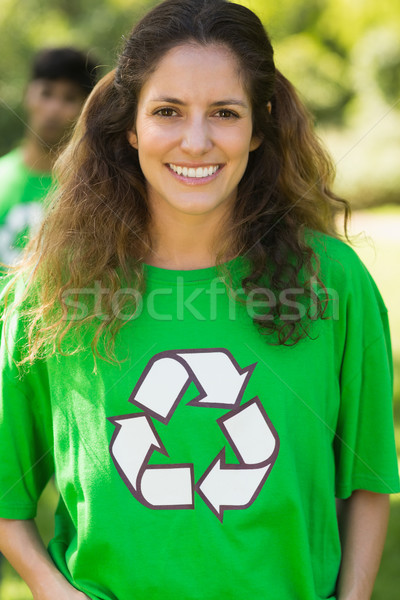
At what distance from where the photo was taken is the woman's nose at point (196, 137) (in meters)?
1.93

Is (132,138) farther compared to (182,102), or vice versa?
(132,138)

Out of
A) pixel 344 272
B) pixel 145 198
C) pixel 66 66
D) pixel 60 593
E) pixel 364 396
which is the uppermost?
pixel 66 66

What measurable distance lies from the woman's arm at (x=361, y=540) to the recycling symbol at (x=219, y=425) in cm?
35

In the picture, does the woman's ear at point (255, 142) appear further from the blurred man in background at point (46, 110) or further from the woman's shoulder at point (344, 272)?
the blurred man in background at point (46, 110)

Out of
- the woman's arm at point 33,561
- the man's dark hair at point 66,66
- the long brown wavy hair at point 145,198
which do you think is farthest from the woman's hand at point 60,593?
the man's dark hair at point 66,66

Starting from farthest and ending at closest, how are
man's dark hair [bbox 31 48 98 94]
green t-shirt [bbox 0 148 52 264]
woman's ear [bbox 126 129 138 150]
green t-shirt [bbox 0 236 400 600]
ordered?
man's dark hair [bbox 31 48 98 94] → green t-shirt [bbox 0 148 52 264] → woman's ear [bbox 126 129 138 150] → green t-shirt [bbox 0 236 400 600]

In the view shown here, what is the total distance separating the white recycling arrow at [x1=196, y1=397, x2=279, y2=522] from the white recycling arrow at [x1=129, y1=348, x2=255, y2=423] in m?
0.05

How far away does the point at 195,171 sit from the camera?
6.44 ft

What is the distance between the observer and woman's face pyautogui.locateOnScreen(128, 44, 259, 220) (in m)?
1.94

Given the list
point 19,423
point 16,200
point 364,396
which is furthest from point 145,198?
point 16,200

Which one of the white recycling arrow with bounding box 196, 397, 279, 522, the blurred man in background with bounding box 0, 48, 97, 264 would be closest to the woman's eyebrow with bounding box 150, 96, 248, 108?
the white recycling arrow with bounding box 196, 397, 279, 522

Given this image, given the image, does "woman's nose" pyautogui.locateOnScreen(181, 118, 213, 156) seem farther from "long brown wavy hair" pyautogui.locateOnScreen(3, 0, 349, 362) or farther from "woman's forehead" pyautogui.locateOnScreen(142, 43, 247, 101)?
"long brown wavy hair" pyautogui.locateOnScreen(3, 0, 349, 362)

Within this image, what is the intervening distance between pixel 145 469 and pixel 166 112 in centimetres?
87

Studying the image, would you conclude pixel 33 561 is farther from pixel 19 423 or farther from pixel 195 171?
pixel 195 171
